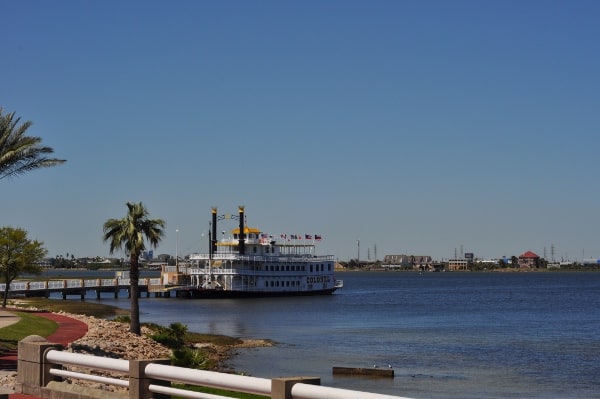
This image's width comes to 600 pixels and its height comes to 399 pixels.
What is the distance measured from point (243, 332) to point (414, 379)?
1116 inches

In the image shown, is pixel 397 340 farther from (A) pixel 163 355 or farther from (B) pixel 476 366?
(A) pixel 163 355

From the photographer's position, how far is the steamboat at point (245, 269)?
114188 mm

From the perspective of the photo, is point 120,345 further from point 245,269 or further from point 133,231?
point 245,269

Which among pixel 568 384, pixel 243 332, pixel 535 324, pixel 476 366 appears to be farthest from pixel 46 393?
pixel 535 324

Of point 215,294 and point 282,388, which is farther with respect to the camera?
point 215,294

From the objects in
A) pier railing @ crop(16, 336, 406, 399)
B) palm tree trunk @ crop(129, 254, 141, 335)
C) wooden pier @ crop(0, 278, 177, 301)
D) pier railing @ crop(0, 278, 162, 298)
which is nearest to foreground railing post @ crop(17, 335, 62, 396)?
pier railing @ crop(16, 336, 406, 399)

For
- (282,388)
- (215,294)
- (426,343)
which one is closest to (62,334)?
(426,343)

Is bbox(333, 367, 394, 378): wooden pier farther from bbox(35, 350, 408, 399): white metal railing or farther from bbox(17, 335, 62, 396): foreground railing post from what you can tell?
bbox(35, 350, 408, 399): white metal railing

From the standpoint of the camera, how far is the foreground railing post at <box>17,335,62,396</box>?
14.4 m

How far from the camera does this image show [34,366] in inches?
574

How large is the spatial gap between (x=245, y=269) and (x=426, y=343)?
61.9 m

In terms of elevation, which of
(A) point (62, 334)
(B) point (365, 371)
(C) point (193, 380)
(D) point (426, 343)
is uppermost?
(C) point (193, 380)

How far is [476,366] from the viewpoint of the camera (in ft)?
143

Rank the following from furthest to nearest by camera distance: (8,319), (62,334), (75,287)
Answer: (75,287) → (8,319) → (62,334)
